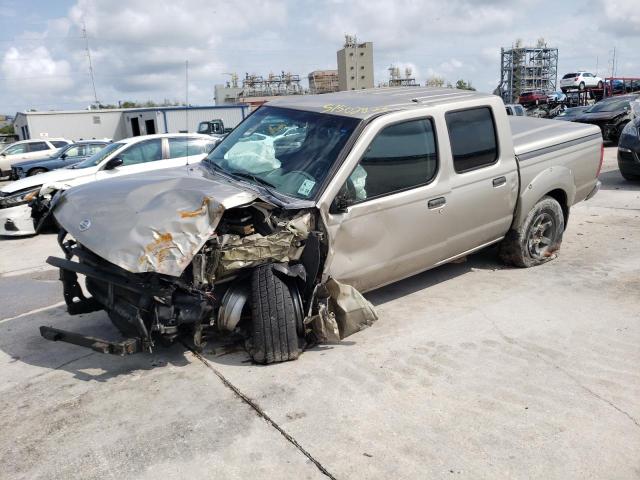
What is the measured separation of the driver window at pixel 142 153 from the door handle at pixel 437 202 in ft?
22.5

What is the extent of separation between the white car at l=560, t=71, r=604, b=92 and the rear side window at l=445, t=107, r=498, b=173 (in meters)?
50.0

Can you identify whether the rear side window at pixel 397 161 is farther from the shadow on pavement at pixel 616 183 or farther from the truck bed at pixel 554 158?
the shadow on pavement at pixel 616 183

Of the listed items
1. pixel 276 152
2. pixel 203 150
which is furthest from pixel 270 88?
pixel 276 152

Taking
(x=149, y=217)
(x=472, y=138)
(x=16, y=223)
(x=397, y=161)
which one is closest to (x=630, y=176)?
(x=472, y=138)

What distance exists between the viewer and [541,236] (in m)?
6.08

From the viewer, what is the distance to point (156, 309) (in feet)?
11.5

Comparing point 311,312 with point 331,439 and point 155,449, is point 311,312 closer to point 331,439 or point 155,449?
point 331,439

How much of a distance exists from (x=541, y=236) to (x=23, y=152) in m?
22.2

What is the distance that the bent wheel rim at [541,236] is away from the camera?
5.87 meters

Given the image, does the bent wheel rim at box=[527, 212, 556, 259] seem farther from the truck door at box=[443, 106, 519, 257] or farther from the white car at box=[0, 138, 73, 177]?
the white car at box=[0, 138, 73, 177]

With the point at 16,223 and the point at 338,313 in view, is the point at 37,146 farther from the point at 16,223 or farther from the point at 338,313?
the point at 338,313

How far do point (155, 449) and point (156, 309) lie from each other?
90 cm

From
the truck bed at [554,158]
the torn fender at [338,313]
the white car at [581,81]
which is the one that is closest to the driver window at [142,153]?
the truck bed at [554,158]

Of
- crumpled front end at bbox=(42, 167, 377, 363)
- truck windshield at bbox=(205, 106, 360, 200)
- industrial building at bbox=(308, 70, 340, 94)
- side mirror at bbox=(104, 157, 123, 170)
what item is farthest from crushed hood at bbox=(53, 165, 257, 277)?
industrial building at bbox=(308, 70, 340, 94)
